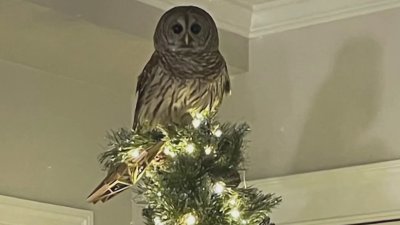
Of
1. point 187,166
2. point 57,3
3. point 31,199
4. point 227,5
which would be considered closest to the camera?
point 187,166

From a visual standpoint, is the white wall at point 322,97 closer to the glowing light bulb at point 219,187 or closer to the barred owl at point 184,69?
the barred owl at point 184,69

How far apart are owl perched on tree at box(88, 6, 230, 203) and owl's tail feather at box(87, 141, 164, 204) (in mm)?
94

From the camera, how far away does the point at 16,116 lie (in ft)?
7.79

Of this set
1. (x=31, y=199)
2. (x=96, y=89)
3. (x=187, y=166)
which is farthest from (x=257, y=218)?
(x=96, y=89)

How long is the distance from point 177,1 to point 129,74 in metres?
0.29

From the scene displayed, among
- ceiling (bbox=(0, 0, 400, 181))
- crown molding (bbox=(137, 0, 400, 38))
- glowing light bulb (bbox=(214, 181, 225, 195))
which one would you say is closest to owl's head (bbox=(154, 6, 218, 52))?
glowing light bulb (bbox=(214, 181, 225, 195))

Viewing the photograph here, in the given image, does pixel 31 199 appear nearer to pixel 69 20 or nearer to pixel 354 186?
A: pixel 69 20

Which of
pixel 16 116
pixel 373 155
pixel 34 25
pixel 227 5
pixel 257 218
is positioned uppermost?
pixel 227 5

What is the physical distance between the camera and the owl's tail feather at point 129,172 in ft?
5.19

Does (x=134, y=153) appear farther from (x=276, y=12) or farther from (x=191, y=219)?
(x=276, y=12)

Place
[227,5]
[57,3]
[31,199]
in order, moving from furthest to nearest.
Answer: [227,5], [31,199], [57,3]

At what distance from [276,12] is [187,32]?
3.18ft

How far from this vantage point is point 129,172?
1.58 meters

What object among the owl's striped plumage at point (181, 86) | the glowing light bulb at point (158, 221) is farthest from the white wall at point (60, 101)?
the glowing light bulb at point (158, 221)
